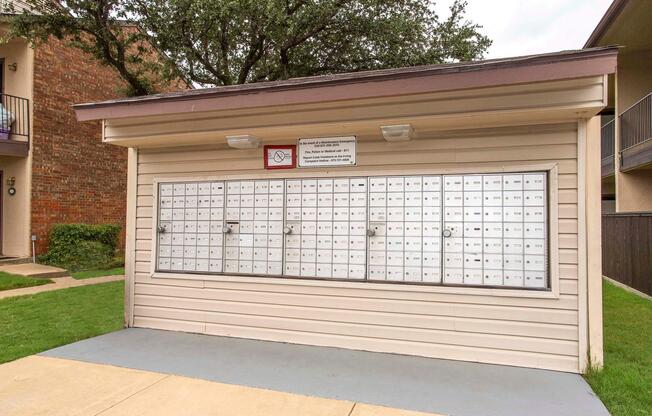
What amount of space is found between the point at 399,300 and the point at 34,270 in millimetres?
9513

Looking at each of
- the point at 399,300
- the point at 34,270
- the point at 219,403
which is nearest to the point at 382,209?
the point at 399,300

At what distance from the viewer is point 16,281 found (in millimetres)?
8969

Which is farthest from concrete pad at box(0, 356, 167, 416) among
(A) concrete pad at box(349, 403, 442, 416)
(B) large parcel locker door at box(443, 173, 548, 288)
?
(B) large parcel locker door at box(443, 173, 548, 288)

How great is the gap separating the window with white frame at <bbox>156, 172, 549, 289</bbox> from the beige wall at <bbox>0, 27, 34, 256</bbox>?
793 centimetres

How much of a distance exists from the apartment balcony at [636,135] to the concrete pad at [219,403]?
991 cm

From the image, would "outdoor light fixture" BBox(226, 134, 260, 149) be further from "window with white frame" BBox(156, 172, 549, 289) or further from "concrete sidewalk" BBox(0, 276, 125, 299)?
"concrete sidewalk" BBox(0, 276, 125, 299)

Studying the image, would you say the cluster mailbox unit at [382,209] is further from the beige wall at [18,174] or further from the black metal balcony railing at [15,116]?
the black metal balcony railing at [15,116]

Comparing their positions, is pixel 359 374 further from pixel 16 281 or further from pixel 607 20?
pixel 607 20

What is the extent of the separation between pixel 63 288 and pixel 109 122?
16.3 feet

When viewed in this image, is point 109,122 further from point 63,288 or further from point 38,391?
point 63,288

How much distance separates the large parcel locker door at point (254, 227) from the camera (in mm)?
5152

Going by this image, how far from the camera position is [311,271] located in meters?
4.96

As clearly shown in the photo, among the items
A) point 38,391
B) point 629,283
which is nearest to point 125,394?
point 38,391

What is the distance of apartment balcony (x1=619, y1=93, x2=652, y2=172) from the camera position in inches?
391
